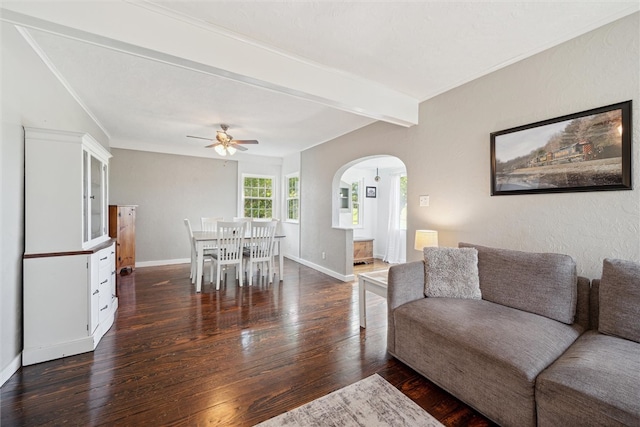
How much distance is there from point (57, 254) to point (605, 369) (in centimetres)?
359

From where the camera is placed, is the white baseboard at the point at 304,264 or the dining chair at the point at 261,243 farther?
the white baseboard at the point at 304,264

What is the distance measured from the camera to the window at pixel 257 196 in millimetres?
6463

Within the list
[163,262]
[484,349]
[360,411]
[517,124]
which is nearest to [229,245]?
[163,262]

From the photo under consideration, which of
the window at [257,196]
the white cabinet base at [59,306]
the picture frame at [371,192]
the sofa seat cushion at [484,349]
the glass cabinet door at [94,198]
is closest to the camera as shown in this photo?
the sofa seat cushion at [484,349]

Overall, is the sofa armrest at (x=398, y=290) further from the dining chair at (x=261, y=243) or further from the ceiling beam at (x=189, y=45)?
the dining chair at (x=261, y=243)

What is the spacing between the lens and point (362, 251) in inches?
236

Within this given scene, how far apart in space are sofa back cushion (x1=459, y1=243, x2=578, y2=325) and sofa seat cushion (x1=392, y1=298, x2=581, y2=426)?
0.09m

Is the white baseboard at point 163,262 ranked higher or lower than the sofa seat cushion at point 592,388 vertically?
lower

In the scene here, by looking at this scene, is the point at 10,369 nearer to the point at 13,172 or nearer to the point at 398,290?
the point at 13,172

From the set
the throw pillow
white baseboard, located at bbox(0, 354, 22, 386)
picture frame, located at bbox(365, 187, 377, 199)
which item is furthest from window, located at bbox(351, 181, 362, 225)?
white baseboard, located at bbox(0, 354, 22, 386)

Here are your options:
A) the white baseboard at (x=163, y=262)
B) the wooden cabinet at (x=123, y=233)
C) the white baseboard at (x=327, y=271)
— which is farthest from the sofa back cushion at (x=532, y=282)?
the white baseboard at (x=163, y=262)

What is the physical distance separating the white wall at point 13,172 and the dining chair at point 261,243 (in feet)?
8.01

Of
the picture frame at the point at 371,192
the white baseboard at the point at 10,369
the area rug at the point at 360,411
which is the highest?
the picture frame at the point at 371,192

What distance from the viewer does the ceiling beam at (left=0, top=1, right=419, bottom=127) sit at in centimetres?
155
